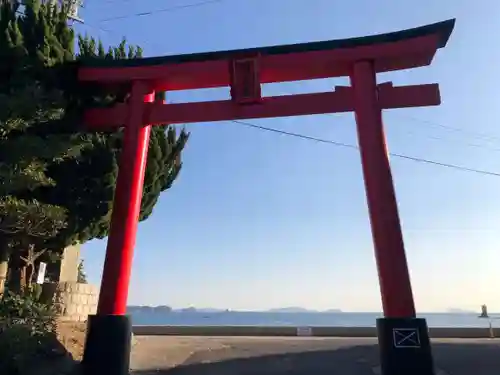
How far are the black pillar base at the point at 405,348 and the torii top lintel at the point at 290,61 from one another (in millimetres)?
4227

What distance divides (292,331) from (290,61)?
12.3 metres

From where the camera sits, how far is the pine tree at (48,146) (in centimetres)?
666

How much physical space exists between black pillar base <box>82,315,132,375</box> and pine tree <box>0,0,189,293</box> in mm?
1758

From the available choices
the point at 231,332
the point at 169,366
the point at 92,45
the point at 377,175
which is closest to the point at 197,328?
the point at 231,332

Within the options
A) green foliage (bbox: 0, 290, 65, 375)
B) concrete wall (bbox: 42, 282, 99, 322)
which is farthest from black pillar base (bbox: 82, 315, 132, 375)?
concrete wall (bbox: 42, 282, 99, 322)

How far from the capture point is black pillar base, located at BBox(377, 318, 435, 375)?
6.16 metres

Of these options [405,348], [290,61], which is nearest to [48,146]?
[290,61]

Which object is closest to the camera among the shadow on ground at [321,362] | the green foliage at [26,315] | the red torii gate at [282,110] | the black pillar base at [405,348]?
the black pillar base at [405,348]

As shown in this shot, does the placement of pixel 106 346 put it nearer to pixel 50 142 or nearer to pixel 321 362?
pixel 50 142

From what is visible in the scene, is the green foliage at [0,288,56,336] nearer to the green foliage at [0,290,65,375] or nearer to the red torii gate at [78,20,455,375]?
the green foliage at [0,290,65,375]

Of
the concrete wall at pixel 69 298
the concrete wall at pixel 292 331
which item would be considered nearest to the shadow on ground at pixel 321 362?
the concrete wall at pixel 69 298

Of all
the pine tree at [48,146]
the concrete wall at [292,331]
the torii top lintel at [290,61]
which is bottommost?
the concrete wall at [292,331]

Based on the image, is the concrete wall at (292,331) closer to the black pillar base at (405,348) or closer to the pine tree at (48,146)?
the pine tree at (48,146)

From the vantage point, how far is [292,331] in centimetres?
1756
